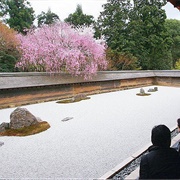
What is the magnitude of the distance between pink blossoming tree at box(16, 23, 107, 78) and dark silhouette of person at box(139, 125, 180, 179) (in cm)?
657

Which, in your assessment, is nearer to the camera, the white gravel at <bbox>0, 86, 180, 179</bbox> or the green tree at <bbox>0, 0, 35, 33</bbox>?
the white gravel at <bbox>0, 86, 180, 179</bbox>

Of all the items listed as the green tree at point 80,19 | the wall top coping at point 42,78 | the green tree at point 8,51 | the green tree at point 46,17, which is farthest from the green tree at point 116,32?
the green tree at point 8,51

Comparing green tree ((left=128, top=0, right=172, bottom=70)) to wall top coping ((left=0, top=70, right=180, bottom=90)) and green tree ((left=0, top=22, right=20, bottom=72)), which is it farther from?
green tree ((left=0, top=22, right=20, bottom=72))

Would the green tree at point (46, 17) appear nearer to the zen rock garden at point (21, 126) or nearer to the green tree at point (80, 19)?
the green tree at point (80, 19)

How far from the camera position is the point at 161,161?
1.46m

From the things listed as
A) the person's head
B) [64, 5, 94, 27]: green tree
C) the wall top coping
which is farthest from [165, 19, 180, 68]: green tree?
the person's head

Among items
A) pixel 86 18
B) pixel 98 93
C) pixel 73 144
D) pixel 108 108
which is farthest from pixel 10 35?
pixel 86 18

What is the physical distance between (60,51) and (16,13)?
9.39 meters

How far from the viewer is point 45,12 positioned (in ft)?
59.4

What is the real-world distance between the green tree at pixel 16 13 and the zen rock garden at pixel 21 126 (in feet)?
39.1

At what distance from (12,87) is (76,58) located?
2.83 meters

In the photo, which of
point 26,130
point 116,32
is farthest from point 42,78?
point 116,32

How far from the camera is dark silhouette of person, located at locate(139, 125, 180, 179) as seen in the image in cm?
143

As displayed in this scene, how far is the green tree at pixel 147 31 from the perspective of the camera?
13.9 meters
